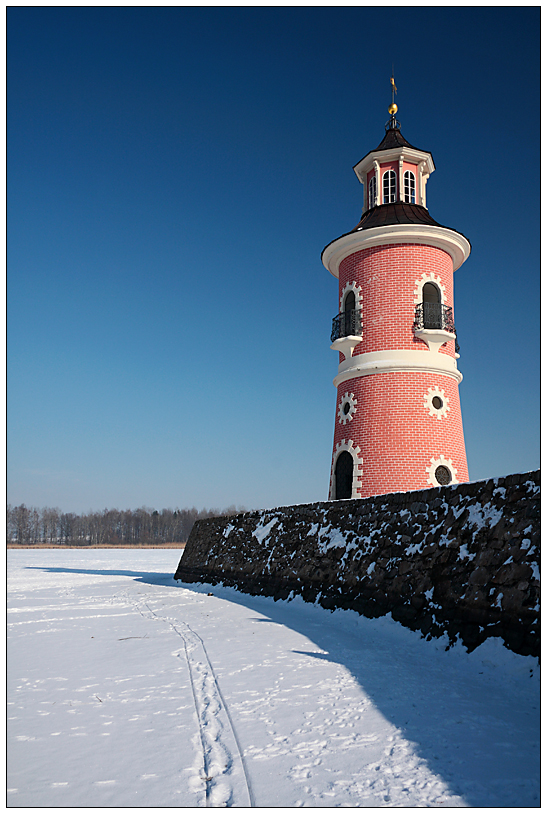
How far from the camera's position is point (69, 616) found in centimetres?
1098

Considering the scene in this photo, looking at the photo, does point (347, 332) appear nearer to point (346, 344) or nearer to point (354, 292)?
point (346, 344)

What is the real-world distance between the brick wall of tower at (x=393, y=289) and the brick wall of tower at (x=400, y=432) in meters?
1.11

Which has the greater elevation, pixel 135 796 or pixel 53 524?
pixel 135 796

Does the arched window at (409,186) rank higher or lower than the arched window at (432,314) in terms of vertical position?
higher

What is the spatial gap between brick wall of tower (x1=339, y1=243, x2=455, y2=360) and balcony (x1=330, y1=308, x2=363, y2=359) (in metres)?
0.18

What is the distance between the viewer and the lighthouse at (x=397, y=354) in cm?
1537

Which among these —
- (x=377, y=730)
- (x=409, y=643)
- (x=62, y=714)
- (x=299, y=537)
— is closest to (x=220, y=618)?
(x=299, y=537)

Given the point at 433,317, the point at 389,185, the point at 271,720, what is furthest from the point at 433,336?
the point at 271,720

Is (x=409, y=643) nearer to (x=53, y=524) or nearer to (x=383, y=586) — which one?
(x=383, y=586)

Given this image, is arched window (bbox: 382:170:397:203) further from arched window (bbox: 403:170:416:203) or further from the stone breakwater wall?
the stone breakwater wall

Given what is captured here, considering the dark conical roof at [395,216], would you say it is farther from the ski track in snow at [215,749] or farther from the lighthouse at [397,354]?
the ski track in snow at [215,749]

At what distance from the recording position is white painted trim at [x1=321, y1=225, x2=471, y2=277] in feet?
53.8

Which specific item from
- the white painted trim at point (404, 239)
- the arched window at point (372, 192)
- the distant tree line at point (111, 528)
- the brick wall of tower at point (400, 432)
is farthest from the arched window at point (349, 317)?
the distant tree line at point (111, 528)

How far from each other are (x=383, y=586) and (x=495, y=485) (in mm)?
2634
